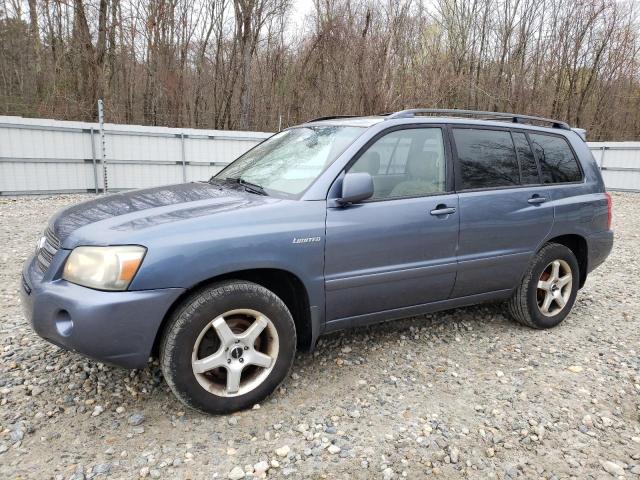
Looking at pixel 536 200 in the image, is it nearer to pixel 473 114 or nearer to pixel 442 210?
pixel 473 114

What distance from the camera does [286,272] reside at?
2766mm

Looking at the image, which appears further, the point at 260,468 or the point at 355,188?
the point at 355,188

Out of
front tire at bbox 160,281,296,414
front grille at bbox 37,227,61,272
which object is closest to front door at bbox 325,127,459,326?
front tire at bbox 160,281,296,414

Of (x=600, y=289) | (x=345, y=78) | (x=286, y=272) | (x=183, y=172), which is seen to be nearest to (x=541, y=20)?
(x=345, y=78)

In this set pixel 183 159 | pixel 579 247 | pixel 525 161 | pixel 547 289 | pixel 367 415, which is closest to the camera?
pixel 367 415

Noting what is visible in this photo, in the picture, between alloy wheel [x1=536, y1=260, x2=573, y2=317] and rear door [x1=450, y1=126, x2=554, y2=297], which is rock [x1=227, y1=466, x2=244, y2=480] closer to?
rear door [x1=450, y1=126, x2=554, y2=297]

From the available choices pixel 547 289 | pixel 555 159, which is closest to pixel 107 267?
pixel 547 289

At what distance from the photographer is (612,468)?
2.35m

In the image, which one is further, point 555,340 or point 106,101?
point 106,101

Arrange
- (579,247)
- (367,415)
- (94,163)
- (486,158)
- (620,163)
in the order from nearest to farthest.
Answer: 1. (367,415)
2. (486,158)
3. (579,247)
4. (94,163)
5. (620,163)

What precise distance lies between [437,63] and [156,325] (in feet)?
59.5

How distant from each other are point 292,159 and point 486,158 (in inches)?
60.5

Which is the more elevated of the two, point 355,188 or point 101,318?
point 355,188

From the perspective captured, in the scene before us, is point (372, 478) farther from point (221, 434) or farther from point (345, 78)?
point (345, 78)
